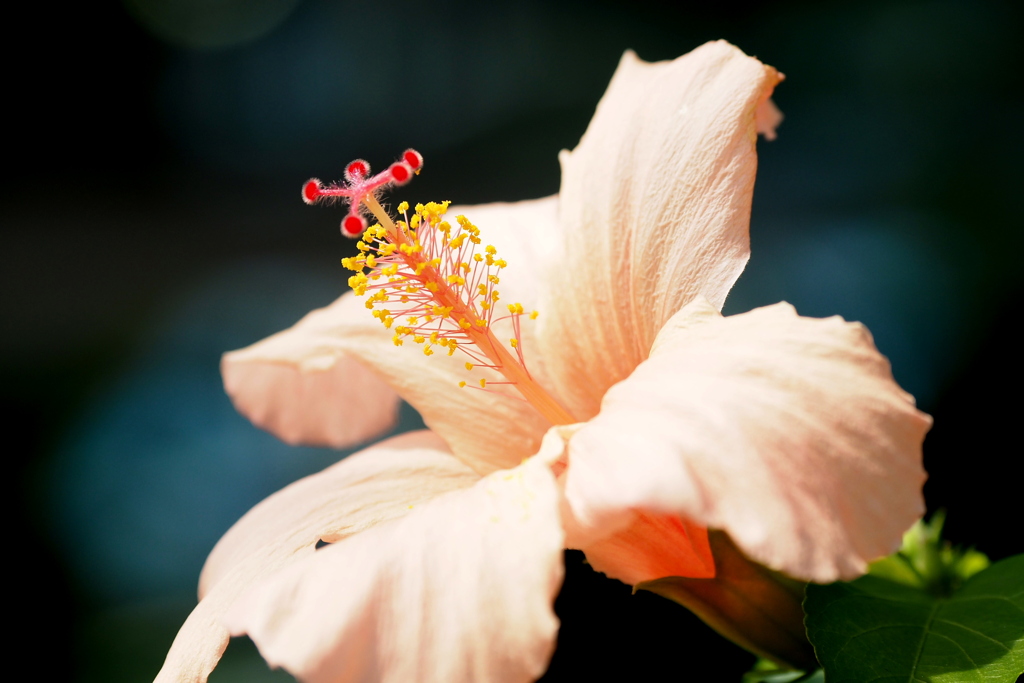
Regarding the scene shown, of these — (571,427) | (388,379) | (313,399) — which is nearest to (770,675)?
(571,427)

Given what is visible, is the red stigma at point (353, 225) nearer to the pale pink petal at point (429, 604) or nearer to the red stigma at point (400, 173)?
the red stigma at point (400, 173)

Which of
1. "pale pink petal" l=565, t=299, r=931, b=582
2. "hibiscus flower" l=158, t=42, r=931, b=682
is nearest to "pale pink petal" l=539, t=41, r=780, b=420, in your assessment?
"hibiscus flower" l=158, t=42, r=931, b=682

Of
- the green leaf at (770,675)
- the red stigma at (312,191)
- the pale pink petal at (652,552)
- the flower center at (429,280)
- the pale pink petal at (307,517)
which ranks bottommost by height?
the green leaf at (770,675)

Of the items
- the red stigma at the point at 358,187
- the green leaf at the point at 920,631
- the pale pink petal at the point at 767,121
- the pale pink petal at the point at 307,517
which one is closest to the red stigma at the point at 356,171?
the red stigma at the point at 358,187

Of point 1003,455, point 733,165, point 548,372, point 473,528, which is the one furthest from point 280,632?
point 1003,455

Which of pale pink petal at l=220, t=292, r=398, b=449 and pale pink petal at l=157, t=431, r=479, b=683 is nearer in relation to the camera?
pale pink petal at l=157, t=431, r=479, b=683

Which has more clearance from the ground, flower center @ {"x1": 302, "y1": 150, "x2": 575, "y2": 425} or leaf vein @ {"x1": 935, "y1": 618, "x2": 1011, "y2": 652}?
flower center @ {"x1": 302, "y1": 150, "x2": 575, "y2": 425}

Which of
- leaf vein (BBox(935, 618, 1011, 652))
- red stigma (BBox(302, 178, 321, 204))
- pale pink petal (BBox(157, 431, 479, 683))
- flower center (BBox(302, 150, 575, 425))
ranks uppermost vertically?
red stigma (BBox(302, 178, 321, 204))

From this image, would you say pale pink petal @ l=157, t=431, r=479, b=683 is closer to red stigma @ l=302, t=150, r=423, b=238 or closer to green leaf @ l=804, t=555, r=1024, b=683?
red stigma @ l=302, t=150, r=423, b=238

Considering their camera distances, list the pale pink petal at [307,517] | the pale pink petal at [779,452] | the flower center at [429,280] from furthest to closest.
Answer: the flower center at [429,280], the pale pink petal at [307,517], the pale pink petal at [779,452]
